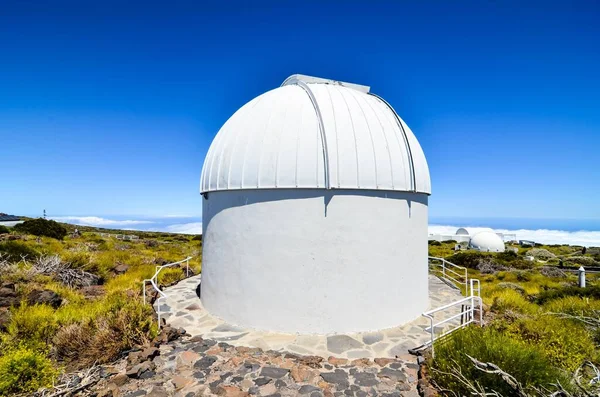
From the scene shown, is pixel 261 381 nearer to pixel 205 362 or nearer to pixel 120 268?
pixel 205 362

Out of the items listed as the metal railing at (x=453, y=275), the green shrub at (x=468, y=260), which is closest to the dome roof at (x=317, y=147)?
the metal railing at (x=453, y=275)

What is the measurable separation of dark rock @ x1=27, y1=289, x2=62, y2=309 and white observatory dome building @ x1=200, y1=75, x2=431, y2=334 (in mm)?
4252

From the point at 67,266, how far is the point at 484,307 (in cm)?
1348

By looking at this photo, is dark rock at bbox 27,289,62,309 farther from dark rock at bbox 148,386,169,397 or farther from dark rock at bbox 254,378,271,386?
dark rock at bbox 254,378,271,386

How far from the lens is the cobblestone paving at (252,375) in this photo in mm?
4414

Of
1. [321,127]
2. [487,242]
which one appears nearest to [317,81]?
[321,127]

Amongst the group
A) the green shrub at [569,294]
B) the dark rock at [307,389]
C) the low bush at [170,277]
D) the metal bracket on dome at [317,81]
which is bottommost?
the green shrub at [569,294]

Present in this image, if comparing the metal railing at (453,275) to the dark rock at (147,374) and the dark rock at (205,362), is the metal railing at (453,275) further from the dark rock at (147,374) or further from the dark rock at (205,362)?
the dark rock at (147,374)

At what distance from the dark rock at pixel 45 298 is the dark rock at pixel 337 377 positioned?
287 inches

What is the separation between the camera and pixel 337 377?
478 cm

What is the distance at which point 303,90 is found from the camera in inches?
310

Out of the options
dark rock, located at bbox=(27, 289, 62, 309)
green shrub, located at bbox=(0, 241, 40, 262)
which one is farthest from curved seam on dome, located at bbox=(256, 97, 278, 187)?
green shrub, located at bbox=(0, 241, 40, 262)

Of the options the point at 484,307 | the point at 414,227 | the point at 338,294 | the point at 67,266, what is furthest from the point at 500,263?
the point at 67,266

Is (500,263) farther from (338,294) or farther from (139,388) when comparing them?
(139,388)
